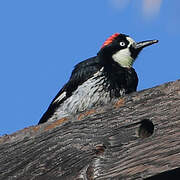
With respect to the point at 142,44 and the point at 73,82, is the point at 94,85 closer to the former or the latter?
the point at 73,82

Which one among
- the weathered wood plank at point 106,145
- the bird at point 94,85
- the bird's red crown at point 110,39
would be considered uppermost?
the bird's red crown at point 110,39

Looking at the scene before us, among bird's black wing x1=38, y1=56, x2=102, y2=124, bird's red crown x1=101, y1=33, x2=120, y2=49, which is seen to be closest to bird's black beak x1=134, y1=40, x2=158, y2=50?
bird's red crown x1=101, y1=33, x2=120, y2=49

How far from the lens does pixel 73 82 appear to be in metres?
6.34

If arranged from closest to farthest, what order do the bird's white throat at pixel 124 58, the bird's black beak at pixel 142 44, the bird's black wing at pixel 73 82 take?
the bird's black wing at pixel 73 82, the bird's black beak at pixel 142 44, the bird's white throat at pixel 124 58

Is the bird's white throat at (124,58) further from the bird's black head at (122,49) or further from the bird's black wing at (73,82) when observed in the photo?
the bird's black wing at (73,82)

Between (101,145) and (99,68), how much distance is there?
13.9 feet

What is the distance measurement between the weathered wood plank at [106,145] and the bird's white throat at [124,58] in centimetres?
449

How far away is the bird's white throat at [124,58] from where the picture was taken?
278 inches

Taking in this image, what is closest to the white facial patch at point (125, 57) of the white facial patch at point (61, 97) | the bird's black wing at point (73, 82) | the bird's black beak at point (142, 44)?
the bird's black beak at point (142, 44)

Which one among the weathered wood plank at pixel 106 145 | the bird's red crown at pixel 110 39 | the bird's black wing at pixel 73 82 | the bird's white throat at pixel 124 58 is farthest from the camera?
the bird's red crown at pixel 110 39

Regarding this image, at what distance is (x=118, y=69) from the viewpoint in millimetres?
6598

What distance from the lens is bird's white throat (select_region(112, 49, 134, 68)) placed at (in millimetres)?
7059

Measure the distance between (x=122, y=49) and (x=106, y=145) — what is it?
548cm

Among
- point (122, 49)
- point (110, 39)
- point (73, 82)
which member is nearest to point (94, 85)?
point (73, 82)
